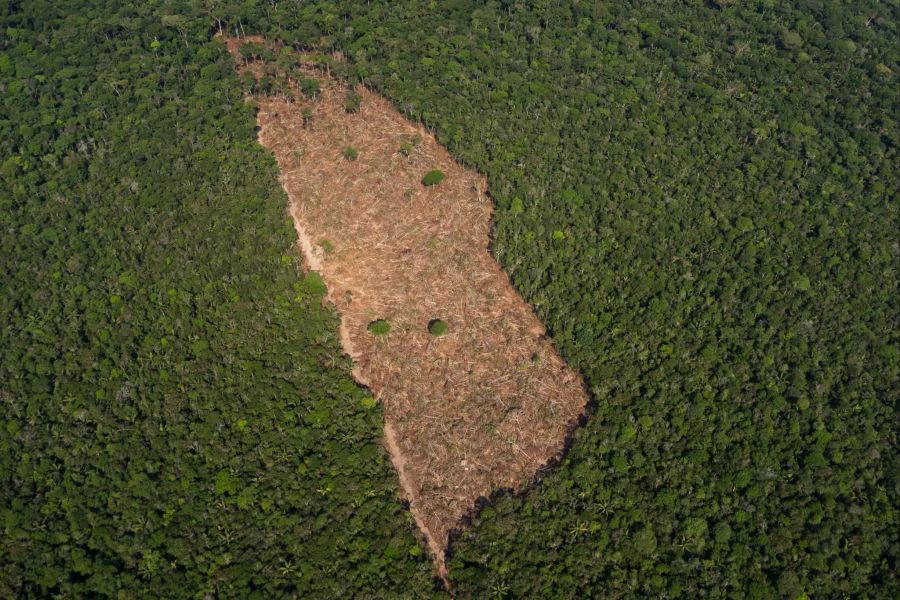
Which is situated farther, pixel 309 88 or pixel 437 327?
pixel 309 88

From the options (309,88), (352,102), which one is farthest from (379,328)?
(309,88)

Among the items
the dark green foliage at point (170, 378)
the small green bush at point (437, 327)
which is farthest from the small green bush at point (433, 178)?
the small green bush at point (437, 327)

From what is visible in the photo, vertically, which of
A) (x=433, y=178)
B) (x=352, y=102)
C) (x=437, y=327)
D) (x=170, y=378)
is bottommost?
(x=170, y=378)

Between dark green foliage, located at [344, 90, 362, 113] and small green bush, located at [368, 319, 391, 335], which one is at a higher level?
dark green foliage, located at [344, 90, 362, 113]

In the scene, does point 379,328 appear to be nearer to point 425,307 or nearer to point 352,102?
point 425,307

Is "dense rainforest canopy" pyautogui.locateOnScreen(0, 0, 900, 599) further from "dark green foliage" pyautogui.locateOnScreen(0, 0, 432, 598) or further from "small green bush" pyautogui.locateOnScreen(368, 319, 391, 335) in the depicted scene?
"small green bush" pyautogui.locateOnScreen(368, 319, 391, 335)

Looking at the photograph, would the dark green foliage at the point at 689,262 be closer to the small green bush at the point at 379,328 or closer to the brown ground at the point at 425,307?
the brown ground at the point at 425,307

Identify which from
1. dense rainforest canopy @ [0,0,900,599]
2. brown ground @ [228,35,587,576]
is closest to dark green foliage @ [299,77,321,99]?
brown ground @ [228,35,587,576]
